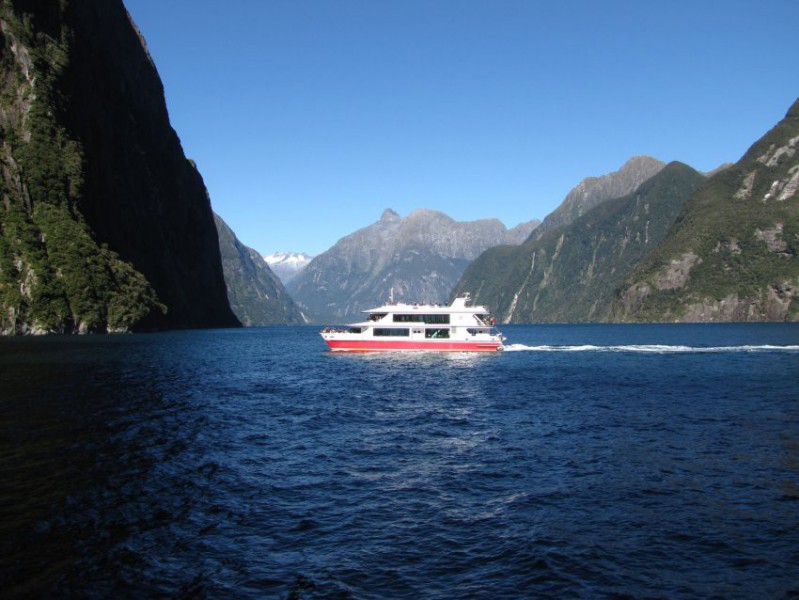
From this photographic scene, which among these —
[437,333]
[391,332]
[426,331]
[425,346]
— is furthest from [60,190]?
[437,333]

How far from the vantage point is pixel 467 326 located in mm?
93125

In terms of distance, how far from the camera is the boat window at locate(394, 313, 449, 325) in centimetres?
9300

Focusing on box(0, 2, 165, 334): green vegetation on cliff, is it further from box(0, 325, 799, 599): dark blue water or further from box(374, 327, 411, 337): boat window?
box(0, 325, 799, 599): dark blue water

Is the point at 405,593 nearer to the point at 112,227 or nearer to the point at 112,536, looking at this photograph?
the point at 112,536

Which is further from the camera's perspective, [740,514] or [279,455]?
[279,455]

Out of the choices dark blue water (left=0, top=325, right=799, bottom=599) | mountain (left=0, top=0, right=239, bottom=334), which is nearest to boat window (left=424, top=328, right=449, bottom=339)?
dark blue water (left=0, top=325, right=799, bottom=599)

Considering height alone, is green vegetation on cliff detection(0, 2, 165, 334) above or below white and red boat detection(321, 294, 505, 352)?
above

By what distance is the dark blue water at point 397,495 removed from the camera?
15227mm

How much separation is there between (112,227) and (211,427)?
545 feet

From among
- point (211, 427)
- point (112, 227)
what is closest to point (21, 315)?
point (112, 227)

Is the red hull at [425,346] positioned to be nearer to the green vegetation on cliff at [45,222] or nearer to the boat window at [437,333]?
the boat window at [437,333]

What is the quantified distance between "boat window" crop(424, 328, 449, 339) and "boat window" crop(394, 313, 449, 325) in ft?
4.10

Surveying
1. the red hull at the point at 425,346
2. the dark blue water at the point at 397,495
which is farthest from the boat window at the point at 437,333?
the dark blue water at the point at 397,495

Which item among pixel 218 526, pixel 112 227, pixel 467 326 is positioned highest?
pixel 112 227
